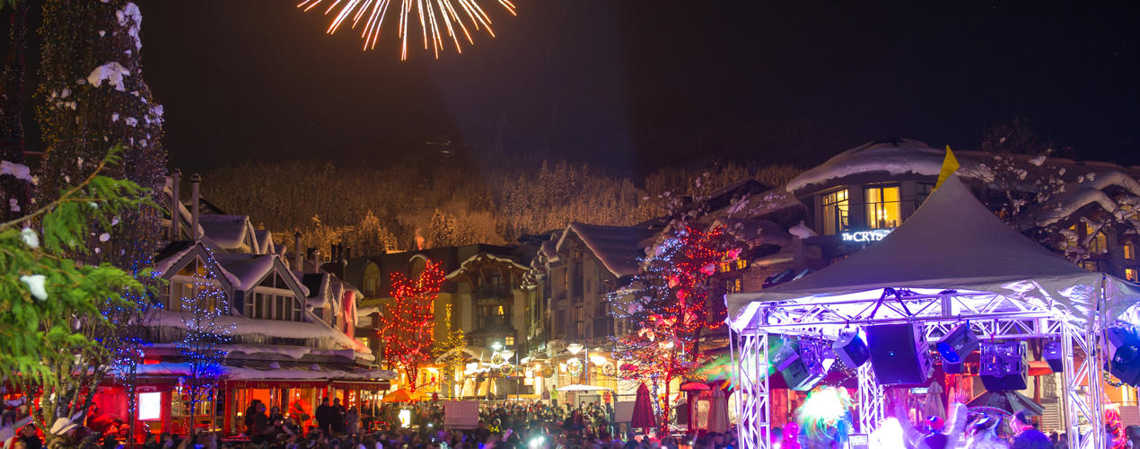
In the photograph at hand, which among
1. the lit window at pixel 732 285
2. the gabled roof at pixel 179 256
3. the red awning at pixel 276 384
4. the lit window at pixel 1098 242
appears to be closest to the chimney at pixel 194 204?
the gabled roof at pixel 179 256

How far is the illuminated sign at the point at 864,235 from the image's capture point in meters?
38.1

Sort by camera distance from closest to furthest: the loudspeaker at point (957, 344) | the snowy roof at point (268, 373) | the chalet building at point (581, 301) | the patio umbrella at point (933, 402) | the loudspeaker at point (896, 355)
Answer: the loudspeaker at point (896, 355)
the loudspeaker at point (957, 344)
the patio umbrella at point (933, 402)
the snowy roof at point (268, 373)
the chalet building at point (581, 301)

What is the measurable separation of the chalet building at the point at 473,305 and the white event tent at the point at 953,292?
4522cm

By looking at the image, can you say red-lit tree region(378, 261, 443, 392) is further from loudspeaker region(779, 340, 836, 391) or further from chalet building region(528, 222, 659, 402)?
loudspeaker region(779, 340, 836, 391)

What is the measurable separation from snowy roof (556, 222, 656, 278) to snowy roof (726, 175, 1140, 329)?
106 feet

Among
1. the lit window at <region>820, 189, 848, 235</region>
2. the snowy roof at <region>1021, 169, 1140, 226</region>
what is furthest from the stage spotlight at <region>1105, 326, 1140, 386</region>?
the lit window at <region>820, 189, 848, 235</region>

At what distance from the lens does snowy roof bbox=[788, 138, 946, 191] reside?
38.4m

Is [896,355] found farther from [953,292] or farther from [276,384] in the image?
[276,384]

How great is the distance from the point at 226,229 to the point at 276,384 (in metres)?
8.49

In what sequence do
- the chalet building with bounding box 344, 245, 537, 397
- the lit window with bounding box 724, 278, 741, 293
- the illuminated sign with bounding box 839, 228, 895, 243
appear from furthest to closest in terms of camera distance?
1. the chalet building with bounding box 344, 245, 537, 397
2. the lit window with bounding box 724, 278, 741, 293
3. the illuminated sign with bounding box 839, 228, 895, 243

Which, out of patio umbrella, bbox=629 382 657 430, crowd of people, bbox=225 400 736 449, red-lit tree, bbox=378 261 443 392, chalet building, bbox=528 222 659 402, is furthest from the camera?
red-lit tree, bbox=378 261 443 392

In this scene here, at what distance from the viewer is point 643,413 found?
2928 cm

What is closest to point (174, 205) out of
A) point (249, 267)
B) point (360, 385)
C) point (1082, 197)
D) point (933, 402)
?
point (249, 267)

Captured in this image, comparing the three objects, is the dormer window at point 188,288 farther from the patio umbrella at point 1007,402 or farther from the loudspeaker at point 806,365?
the patio umbrella at point 1007,402
